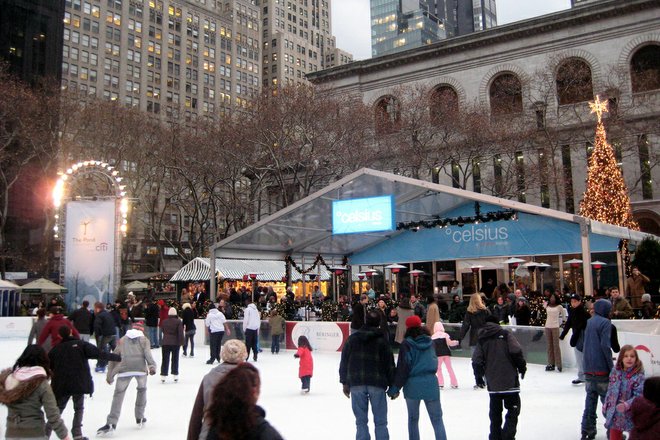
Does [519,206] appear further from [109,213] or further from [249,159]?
[249,159]

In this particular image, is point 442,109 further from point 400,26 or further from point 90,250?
point 400,26

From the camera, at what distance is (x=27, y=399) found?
16.1ft

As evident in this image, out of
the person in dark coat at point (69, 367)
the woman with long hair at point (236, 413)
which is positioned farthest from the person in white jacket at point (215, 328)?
the woman with long hair at point (236, 413)

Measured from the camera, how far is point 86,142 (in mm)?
36688

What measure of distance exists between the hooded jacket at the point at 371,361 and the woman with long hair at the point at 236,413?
3073 mm

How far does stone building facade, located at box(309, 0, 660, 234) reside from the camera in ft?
112

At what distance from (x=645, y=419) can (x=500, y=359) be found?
232 cm

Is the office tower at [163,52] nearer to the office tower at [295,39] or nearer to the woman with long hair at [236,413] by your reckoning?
the office tower at [295,39]

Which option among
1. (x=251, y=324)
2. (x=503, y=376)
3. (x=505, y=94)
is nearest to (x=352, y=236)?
(x=251, y=324)

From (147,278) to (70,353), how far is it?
53816 millimetres

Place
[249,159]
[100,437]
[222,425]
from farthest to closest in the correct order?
[249,159] < [100,437] < [222,425]

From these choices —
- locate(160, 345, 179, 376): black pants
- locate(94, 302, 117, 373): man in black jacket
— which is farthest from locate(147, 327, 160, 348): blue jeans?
locate(160, 345, 179, 376): black pants

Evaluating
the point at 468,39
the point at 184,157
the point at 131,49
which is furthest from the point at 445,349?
the point at 131,49

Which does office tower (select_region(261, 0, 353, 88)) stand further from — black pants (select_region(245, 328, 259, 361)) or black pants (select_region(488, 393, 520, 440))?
black pants (select_region(488, 393, 520, 440))
